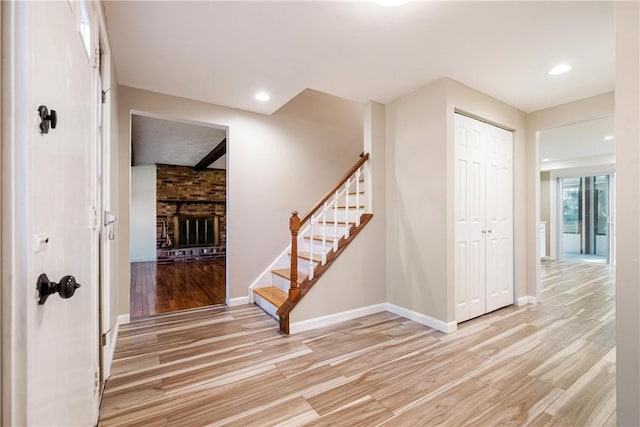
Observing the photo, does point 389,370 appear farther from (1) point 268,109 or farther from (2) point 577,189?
(2) point 577,189

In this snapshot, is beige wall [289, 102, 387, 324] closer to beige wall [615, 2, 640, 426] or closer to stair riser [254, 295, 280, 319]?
stair riser [254, 295, 280, 319]

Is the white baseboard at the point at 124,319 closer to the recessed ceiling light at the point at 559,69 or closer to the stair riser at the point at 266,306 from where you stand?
the stair riser at the point at 266,306

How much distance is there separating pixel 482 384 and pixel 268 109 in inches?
129

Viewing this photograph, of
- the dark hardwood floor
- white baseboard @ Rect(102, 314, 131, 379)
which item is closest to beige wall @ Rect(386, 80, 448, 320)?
the dark hardwood floor

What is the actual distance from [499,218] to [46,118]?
3.71 m

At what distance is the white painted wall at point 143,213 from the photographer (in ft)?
23.0

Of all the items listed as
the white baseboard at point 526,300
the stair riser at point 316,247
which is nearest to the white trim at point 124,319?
the stair riser at point 316,247

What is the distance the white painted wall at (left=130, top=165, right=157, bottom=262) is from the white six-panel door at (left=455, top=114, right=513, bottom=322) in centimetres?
705

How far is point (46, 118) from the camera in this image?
778 millimetres

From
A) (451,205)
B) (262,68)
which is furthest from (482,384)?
(262,68)

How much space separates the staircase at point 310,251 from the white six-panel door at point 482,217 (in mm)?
958

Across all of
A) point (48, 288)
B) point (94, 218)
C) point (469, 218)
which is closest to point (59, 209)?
point (48, 288)

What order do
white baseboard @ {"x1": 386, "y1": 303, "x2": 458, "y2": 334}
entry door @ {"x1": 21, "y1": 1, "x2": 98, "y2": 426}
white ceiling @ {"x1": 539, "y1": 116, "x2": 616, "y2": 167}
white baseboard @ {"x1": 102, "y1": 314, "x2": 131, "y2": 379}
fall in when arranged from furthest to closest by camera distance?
1. white ceiling @ {"x1": 539, "y1": 116, "x2": 616, "y2": 167}
2. white baseboard @ {"x1": 386, "y1": 303, "x2": 458, "y2": 334}
3. white baseboard @ {"x1": 102, "y1": 314, "x2": 131, "y2": 379}
4. entry door @ {"x1": 21, "y1": 1, "x2": 98, "y2": 426}

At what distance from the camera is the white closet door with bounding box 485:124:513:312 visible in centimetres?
310
